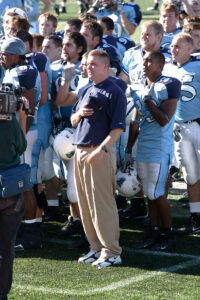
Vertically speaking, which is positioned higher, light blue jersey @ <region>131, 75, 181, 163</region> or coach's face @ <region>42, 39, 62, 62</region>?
coach's face @ <region>42, 39, 62, 62</region>

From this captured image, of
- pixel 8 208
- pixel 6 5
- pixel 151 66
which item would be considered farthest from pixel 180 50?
pixel 6 5

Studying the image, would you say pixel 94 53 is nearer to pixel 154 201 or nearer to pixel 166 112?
pixel 166 112

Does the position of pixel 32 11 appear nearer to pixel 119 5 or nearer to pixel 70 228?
pixel 119 5

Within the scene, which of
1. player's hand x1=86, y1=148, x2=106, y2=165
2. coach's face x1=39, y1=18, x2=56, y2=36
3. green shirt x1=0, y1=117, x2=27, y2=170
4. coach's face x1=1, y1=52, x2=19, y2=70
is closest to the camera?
green shirt x1=0, y1=117, x2=27, y2=170

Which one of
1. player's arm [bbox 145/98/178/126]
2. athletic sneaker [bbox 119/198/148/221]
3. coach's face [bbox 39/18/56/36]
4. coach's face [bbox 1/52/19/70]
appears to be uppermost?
coach's face [bbox 39/18/56/36]

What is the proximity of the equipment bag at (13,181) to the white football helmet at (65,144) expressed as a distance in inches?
→ 67.8

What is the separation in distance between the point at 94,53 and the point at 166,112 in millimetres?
808

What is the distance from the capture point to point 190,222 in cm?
655

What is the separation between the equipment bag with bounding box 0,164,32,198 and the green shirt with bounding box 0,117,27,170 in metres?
0.06

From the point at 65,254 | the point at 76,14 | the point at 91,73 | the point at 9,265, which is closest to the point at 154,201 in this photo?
the point at 65,254

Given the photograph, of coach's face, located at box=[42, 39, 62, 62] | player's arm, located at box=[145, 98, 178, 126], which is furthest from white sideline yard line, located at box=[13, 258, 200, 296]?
coach's face, located at box=[42, 39, 62, 62]

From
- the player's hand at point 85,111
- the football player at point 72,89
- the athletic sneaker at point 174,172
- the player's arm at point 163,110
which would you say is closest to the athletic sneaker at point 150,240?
the football player at point 72,89

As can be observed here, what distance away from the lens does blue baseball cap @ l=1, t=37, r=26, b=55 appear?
5613 millimetres

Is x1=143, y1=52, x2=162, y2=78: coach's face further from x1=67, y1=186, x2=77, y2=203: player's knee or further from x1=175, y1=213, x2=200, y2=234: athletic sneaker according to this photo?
x1=175, y1=213, x2=200, y2=234: athletic sneaker
